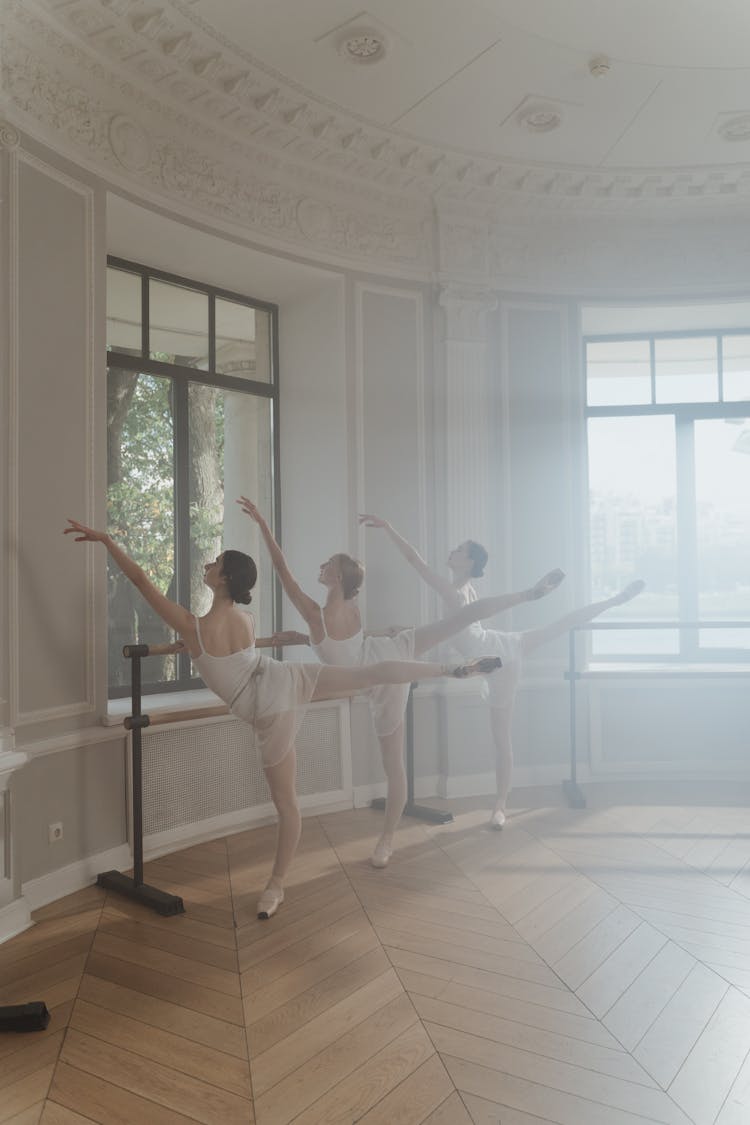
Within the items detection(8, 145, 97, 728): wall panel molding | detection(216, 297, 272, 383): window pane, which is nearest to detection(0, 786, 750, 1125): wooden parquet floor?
detection(8, 145, 97, 728): wall panel molding

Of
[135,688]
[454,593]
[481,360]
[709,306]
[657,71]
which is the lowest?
[135,688]

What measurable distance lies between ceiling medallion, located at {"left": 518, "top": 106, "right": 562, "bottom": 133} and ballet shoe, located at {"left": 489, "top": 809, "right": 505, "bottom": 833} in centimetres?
347

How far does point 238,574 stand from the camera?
323 centimetres

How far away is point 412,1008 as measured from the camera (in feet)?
8.05

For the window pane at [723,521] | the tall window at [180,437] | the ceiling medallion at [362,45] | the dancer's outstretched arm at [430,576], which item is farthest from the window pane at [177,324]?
the window pane at [723,521]

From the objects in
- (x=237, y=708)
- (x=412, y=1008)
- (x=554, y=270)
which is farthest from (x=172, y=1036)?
(x=554, y=270)

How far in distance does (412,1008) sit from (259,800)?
205 cm

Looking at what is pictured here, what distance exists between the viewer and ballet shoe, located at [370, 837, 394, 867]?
3.68 m

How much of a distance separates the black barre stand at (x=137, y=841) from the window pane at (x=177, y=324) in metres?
→ 1.79

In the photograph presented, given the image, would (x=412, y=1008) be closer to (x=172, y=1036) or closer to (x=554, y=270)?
(x=172, y=1036)

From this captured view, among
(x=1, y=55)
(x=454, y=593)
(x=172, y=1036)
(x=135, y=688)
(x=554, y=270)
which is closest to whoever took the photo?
(x=172, y=1036)

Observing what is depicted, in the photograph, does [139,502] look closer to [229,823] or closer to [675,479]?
[229,823]

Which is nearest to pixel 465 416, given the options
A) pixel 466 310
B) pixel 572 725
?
pixel 466 310

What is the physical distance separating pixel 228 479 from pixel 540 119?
8.11 ft
